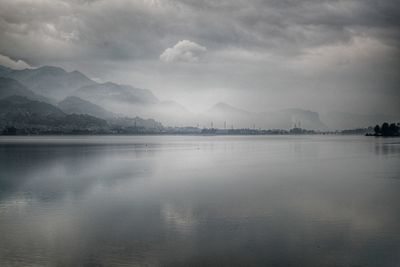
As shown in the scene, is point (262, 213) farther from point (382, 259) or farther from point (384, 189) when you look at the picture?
point (384, 189)

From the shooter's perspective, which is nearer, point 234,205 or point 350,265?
point 350,265

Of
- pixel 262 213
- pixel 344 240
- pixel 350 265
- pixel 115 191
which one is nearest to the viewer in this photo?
pixel 350 265

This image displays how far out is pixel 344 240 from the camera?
15586 mm

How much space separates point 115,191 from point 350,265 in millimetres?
20093

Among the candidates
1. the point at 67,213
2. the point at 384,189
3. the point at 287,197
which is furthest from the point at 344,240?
the point at 384,189

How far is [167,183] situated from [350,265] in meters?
22.5

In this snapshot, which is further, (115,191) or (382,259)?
(115,191)

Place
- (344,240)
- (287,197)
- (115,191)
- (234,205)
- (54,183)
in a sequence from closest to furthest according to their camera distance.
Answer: (344,240), (234,205), (287,197), (115,191), (54,183)

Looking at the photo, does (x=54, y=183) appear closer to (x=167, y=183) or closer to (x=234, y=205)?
(x=167, y=183)

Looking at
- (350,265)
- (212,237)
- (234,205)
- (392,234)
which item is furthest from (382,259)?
(234,205)

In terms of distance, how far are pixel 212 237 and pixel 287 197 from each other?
11.7m

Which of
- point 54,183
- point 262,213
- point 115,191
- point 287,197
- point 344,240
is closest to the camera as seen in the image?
point 344,240

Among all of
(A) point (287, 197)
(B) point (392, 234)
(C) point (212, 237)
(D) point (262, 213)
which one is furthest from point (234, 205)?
(B) point (392, 234)

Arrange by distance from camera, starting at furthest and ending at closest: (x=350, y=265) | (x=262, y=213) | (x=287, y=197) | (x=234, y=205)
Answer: (x=287, y=197) < (x=234, y=205) < (x=262, y=213) < (x=350, y=265)
